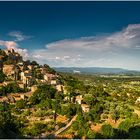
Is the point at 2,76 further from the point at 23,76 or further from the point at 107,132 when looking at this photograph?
the point at 107,132

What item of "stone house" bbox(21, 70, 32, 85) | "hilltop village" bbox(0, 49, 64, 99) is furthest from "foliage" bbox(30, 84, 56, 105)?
"stone house" bbox(21, 70, 32, 85)

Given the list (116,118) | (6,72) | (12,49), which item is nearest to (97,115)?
(116,118)

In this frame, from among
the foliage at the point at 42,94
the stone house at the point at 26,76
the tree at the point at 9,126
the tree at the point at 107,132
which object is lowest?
the tree at the point at 107,132

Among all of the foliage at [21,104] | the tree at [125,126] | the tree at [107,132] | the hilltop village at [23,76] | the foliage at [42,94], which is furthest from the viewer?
the hilltop village at [23,76]

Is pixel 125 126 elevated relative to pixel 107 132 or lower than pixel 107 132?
elevated

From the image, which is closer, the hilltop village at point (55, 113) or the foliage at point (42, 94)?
the hilltop village at point (55, 113)

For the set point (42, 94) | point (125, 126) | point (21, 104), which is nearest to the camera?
point (125, 126)

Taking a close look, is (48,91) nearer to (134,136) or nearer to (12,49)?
(134,136)

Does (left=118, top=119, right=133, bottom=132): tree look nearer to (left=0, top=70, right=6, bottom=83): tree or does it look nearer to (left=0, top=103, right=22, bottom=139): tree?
(left=0, top=103, right=22, bottom=139): tree

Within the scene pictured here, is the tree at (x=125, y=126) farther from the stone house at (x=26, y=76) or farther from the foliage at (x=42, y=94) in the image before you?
the stone house at (x=26, y=76)

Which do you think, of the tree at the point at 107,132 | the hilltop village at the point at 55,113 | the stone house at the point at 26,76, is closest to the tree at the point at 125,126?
the hilltop village at the point at 55,113

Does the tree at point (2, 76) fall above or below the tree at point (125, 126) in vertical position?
above

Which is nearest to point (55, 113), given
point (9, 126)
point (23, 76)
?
point (9, 126)
